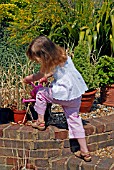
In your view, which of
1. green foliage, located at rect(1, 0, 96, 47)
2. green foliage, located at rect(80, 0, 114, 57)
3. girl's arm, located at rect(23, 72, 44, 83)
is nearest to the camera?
girl's arm, located at rect(23, 72, 44, 83)

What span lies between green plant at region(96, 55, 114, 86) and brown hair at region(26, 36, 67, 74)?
1328 millimetres

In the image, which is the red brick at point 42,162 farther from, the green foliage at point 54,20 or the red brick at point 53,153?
the green foliage at point 54,20

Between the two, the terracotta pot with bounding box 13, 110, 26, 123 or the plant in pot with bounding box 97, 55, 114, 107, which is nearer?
the terracotta pot with bounding box 13, 110, 26, 123

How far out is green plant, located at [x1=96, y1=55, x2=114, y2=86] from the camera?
16.9 ft

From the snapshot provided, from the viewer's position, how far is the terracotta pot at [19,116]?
451cm

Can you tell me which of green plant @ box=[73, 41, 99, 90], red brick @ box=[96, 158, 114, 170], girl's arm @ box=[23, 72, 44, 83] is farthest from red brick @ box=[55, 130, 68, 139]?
green plant @ box=[73, 41, 99, 90]

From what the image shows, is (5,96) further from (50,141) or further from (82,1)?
(82,1)

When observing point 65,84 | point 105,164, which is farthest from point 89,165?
point 65,84

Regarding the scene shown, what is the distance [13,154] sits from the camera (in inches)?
171

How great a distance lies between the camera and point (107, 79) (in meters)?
5.16

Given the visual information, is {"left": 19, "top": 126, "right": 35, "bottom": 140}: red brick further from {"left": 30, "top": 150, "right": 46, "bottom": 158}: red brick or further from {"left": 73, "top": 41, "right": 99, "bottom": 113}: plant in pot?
{"left": 73, "top": 41, "right": 99, "bottom": 113}: plant in pot

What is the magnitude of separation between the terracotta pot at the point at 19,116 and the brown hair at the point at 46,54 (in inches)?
29.6

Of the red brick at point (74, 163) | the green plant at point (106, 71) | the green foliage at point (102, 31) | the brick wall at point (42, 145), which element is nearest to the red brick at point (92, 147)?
the brick wall at point (42, 145)

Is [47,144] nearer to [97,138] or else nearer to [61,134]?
[61,134]
